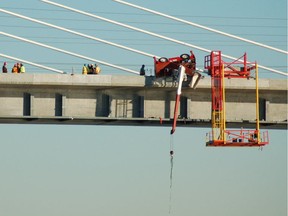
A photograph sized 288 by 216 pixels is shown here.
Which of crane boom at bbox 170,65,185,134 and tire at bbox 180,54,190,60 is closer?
crane boom at bbox 170,65,185,134

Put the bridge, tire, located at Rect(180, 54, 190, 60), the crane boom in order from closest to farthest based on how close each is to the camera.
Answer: the bridge → the crane boom → tire, located at Rect(180, 54, 190, 60)

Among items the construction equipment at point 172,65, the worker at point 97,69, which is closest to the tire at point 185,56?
the construction equipment at point 172,65

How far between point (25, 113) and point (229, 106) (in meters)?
15.9

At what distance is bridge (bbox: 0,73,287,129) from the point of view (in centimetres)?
6556

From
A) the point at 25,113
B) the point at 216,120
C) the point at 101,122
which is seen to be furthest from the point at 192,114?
the point at 25,113

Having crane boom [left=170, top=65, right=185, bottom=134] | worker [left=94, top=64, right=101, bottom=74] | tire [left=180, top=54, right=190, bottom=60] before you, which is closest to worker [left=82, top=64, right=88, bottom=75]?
worker [left=94, top=64, right=101, bottom=74]

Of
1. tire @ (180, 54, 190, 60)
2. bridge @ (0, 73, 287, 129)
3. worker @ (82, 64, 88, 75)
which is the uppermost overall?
tire @ (180, 54, 190, 60)

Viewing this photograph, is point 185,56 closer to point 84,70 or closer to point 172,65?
point 172,65

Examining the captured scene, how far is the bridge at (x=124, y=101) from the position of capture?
65562 millimetres

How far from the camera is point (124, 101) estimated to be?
223ft

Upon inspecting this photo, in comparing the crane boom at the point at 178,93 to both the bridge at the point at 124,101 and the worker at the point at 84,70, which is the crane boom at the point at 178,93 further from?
the worker at the point at 84,70

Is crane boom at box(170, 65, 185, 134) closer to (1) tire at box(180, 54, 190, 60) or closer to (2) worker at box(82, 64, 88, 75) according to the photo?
(1) tire at box(180, 54, 190, 60)

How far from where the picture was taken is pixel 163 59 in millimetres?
68188

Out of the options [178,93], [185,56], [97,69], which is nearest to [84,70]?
[97,69]
